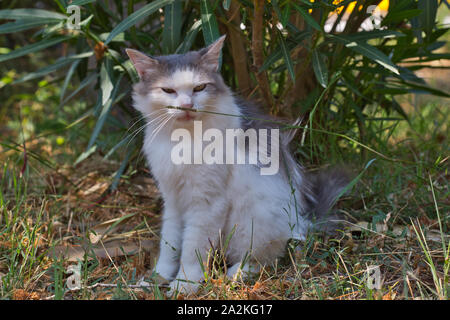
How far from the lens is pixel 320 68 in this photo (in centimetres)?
205

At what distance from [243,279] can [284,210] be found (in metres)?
0.35

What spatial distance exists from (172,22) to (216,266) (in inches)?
46.5

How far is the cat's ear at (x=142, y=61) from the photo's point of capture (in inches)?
74.0

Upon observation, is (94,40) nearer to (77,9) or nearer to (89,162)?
(77,9)

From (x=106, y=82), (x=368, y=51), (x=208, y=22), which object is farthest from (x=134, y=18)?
(x=368, y=51)

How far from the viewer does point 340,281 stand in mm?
1596

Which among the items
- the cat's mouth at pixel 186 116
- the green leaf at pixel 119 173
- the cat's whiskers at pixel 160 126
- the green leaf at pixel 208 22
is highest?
the green leaf at pixel 208 22

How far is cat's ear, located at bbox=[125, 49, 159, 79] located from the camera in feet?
6.17

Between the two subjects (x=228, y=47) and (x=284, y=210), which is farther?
(x=228, y=47)

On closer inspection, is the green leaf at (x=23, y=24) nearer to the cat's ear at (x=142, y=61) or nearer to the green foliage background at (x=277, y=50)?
the green foliage background at (x=277, y=50)

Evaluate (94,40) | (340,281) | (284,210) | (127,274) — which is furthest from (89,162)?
(340,281)

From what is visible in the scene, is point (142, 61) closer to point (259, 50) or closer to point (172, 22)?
point (172, 22)

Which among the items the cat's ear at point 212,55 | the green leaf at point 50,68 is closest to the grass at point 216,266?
the green leaf at point 50,68

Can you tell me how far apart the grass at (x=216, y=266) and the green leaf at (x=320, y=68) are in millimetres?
492
